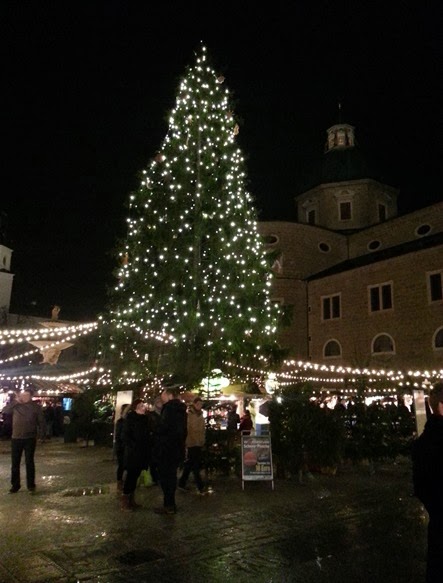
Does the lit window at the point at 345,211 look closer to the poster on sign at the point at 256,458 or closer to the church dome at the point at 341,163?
the church dome at the point at 341,163

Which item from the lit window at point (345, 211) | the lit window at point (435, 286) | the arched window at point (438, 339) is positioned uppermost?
the lit window at point (345, 211)

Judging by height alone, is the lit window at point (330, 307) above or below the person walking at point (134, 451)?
above

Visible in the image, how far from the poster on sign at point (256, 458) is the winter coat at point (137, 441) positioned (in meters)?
2.44

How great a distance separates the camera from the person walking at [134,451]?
25.9 feet

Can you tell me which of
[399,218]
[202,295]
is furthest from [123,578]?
[399,218]

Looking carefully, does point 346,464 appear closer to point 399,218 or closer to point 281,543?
point 281,543

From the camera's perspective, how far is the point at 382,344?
31969 millimetres

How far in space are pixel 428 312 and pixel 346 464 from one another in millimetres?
18401

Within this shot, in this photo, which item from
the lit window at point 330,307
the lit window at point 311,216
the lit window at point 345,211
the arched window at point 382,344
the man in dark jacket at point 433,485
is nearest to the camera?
the man in dark jacket at point 433,485

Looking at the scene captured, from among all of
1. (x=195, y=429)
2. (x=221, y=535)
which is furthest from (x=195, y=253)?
(x=221, y=535)

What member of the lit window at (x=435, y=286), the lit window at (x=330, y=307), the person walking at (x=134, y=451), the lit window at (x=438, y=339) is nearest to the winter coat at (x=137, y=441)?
the person walking at (x=134, y=451)

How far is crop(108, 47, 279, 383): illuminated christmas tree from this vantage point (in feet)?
55.5

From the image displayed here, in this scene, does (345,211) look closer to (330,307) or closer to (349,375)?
(330,307)

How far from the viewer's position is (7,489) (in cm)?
978
